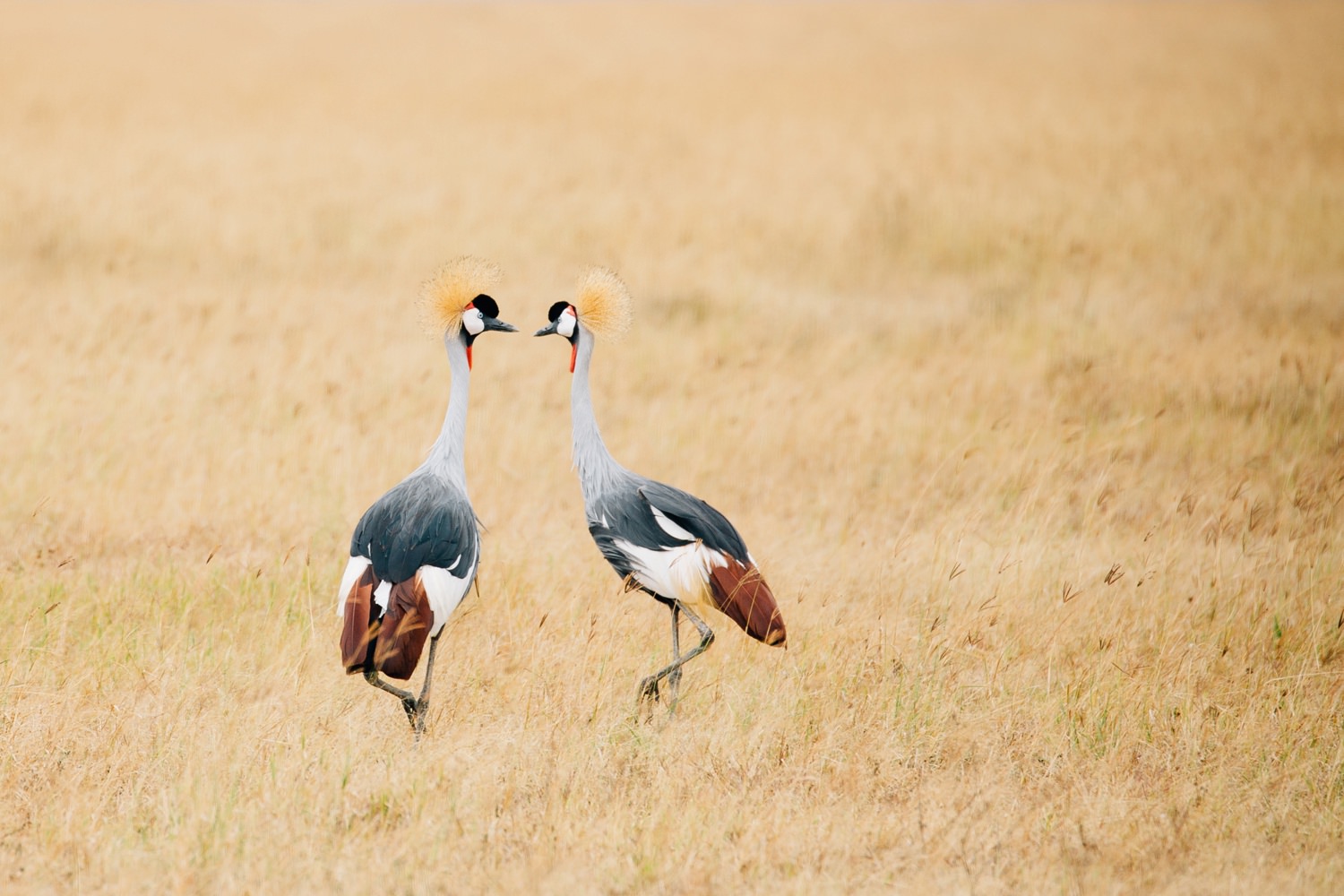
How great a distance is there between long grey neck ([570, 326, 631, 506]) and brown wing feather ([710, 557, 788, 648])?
573 mm

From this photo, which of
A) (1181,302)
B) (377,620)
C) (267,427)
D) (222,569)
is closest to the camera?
(377,620)

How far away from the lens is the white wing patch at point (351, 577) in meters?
4.12

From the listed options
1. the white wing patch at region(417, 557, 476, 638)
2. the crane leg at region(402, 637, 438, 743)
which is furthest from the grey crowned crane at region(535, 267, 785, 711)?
the crane leg at region(402, 637, 438, 743)

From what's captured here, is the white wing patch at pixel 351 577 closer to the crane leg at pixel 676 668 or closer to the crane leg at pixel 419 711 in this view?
the crane leg at pixel 419 711

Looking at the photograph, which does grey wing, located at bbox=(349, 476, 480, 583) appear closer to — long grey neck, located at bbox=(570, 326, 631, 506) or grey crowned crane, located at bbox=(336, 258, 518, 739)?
grey crowned crane, located at bbox=(336, 258, 518, 739)

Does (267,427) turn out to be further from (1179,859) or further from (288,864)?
(1179,859)

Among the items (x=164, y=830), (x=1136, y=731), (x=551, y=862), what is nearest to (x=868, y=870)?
(x=551, y=862)

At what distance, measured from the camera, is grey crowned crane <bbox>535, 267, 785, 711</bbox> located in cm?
441

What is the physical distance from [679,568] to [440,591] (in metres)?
0.84

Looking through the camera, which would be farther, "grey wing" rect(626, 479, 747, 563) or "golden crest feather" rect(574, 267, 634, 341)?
"golden crest feather" rect(574, 267, 634, 341)

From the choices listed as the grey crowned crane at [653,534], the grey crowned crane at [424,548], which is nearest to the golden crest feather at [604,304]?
the grey crowned crane at [653,534]

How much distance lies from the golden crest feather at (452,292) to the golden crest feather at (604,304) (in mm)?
336

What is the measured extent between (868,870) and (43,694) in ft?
9.32

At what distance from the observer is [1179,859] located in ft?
12.2
